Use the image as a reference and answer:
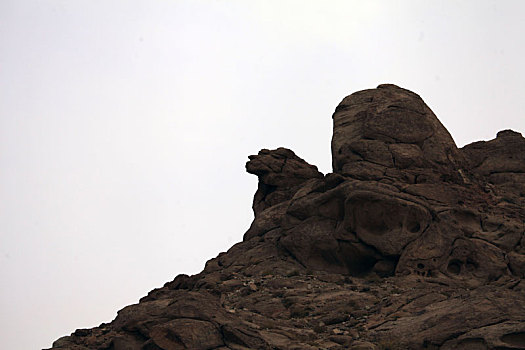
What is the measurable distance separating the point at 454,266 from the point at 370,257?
486 centimetres

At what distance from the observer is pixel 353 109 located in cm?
5025

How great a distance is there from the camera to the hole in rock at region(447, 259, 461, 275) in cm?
3872

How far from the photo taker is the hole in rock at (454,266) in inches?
1524

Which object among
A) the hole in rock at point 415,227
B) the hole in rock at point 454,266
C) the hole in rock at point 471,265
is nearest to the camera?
the hole in rock at point 471,265

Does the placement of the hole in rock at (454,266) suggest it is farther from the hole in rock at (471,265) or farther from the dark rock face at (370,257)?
the hole in rock at (471,265)

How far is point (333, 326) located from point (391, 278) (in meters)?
7.17

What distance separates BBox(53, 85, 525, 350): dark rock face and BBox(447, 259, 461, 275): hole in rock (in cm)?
7

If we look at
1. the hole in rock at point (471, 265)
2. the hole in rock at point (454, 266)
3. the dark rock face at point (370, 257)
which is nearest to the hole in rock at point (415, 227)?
the dark rock face at point (370, 257)

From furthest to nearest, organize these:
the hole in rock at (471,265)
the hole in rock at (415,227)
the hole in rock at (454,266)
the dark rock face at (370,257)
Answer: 1. the hole in rock at (415,227)
2. the hole in rock at (454,266)
3. the hole in rock at (471,265)
4. the dark rock face at (370,257)

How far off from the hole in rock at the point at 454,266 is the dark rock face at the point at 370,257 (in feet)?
0.22

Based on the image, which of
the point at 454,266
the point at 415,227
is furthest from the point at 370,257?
the point at 454,266

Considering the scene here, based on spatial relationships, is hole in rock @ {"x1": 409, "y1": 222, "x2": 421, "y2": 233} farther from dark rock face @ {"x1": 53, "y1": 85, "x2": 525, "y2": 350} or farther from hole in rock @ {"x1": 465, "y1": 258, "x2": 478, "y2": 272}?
hole in rock @ {"x1": 465, "y1": 258, "x2": 478, "y2": 272}

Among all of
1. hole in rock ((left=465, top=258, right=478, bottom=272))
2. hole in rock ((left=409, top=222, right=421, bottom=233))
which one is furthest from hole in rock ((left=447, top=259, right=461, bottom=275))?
hole in rock ((left=409, top=222, right=421, bottom=233))

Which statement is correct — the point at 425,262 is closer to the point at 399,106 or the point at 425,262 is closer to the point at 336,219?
the point at 336,219
